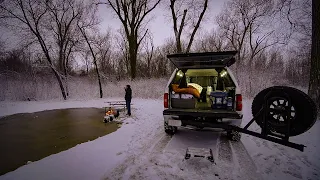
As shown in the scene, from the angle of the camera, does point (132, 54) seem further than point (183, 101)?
Yes

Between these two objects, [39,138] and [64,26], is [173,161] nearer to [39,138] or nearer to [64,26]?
[39,138]

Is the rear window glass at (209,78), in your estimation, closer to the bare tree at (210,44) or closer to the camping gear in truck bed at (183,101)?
the camping gear in truck bed at (183,101)

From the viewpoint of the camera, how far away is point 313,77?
245 inches

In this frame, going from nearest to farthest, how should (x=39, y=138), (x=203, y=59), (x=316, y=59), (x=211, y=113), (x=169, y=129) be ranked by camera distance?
(x=211, y=113), (x=203, y=59), (x=169, y=129), (x=39, y=138), (x=316, y=59)

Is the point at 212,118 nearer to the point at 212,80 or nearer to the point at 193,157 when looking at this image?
the point at 193,157

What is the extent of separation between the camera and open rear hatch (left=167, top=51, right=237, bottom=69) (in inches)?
168

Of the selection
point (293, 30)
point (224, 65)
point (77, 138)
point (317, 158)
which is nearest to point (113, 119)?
point (77, 138)

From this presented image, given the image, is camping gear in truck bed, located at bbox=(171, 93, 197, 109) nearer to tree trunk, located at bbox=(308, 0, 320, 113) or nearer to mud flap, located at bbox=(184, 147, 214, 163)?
mud flap, located at bbox=(184, 147, 214, 163)

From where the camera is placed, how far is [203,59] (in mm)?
4703

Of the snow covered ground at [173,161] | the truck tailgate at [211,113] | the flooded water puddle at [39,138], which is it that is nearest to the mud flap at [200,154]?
the snow covered ground at [173,161]

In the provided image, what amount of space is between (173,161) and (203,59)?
2.71m

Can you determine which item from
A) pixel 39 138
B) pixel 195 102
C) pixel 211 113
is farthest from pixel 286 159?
pixel 39 138

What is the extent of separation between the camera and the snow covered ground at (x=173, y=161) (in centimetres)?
321

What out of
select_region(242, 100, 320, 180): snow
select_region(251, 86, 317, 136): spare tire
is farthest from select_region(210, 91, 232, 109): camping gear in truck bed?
select_region(251, 86, 317, 136): spare tire
